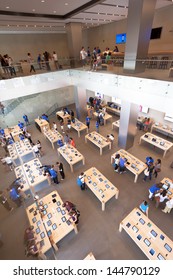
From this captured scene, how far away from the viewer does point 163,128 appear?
9672mm

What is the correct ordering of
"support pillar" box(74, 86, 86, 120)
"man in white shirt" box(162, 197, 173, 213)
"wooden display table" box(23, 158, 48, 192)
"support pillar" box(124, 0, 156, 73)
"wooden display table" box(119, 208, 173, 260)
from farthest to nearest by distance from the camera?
1. "support pillar" box(74, 86, 86, 120)
2. "wooden display table" box(23, 158, 48, 192)
3. "support pillar" box(124, 0, 156, 73)
4. "man in white shirt" box(162, 197, 173, 213)
5. "wooden display table" box(119, 208, 173, 260)

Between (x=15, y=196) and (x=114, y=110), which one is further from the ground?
(x=114, y=110)

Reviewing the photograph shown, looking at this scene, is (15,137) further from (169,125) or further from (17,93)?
(169,125)

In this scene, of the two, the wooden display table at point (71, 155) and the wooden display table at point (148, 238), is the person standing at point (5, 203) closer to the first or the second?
the wooden display table at point (71, 155)

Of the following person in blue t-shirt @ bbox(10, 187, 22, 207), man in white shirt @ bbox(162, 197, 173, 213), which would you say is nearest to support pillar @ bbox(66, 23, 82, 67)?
person in blue t-shirt @ bbox(10, 187, 22, 207)

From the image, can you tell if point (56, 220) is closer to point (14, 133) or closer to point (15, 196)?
point (15, 196)

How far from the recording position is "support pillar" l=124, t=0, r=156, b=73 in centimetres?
588

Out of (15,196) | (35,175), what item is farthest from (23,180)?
(15,196)

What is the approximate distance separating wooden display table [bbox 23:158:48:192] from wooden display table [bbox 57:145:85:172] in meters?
1.51

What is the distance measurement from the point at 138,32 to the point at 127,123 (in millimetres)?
4286

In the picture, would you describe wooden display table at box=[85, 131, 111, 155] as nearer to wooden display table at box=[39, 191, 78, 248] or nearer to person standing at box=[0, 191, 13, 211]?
wooden display table at box=[39, 191, 78, 248]

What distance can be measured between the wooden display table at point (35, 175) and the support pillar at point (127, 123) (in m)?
5.22

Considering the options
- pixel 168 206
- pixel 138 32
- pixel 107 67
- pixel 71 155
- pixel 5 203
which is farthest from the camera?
pixel 107 67

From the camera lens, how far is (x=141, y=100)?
21.9 ft
